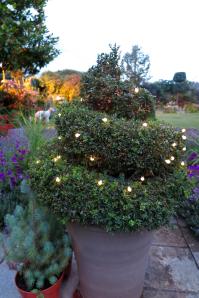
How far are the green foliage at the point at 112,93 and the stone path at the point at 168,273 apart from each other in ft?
2.74

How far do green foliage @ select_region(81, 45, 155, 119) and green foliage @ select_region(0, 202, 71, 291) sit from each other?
87 centimetres

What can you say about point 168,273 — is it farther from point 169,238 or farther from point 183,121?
point 183,121

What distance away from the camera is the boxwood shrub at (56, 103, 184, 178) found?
134cm

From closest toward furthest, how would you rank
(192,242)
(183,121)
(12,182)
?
(192,242) → (12,182) → (183,121)

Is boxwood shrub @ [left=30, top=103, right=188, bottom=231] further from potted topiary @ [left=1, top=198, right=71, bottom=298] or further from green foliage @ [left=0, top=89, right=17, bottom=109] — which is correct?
green foliage @ [left=0, top=89, right=17, bottom=109]

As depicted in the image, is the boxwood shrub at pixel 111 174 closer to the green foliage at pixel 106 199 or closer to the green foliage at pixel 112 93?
the green foliage at pixel 106 199

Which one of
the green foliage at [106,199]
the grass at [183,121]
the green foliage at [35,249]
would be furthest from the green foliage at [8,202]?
the grass at [183,121]

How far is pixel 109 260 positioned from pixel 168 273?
0.80 m

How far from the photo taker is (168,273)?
1.98 metres

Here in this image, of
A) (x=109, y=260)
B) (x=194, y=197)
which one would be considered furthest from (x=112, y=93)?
(x=194, y=197)

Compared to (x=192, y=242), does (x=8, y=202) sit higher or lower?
higher

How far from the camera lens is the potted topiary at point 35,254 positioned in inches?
58.7

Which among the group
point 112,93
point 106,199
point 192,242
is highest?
point 112,93

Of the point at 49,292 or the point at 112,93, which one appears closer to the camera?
the point at 49,292
